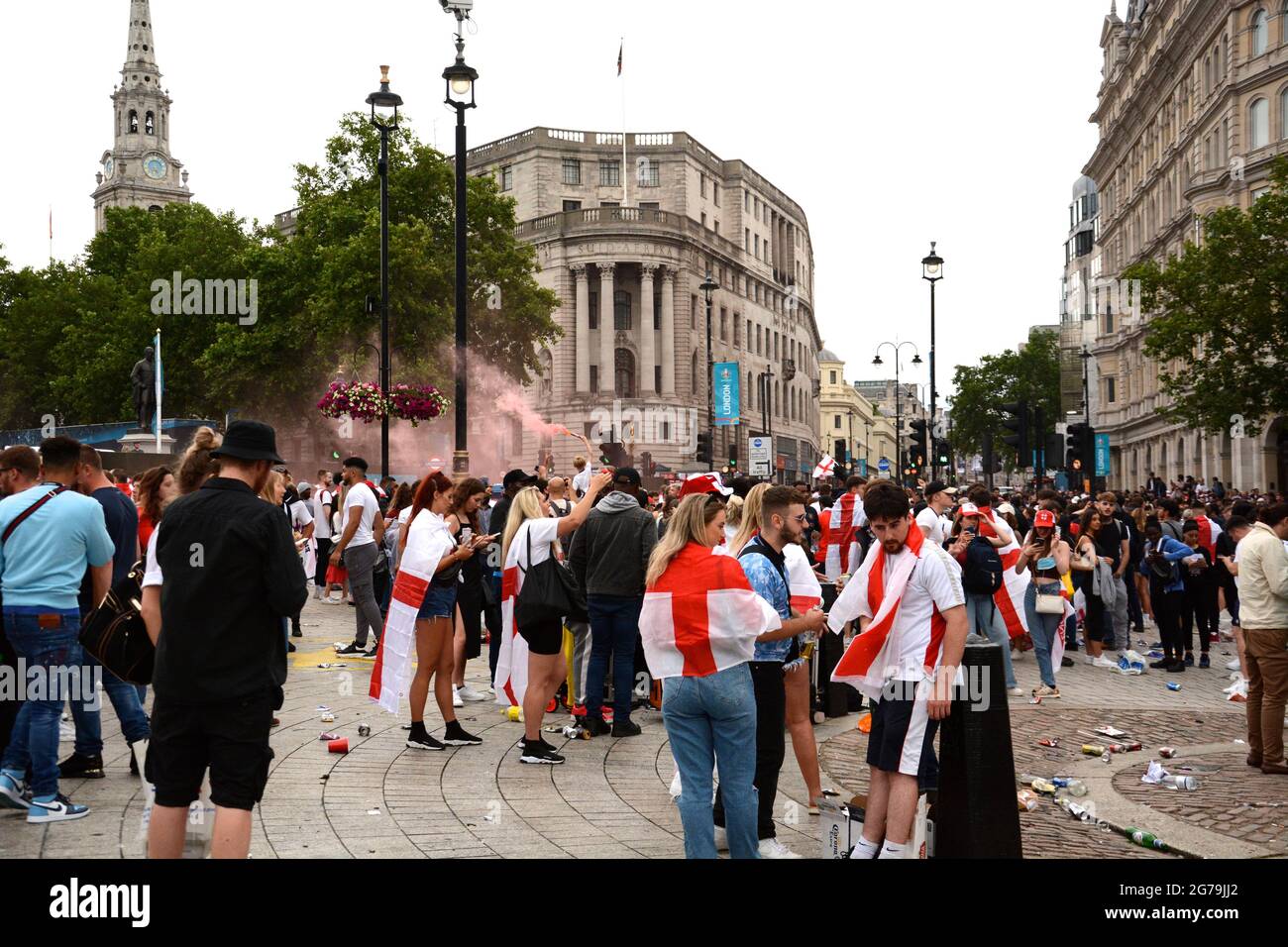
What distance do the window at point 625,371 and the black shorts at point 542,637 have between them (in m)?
65.6

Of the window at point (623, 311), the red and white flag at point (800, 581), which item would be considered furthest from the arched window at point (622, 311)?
the red and white flag at point (800, 581)

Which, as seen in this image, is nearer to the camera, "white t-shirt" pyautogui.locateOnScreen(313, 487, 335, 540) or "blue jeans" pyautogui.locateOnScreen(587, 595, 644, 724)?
"blue jeans" pyautogui.locateOnScreen(587, 595, 644, 724)

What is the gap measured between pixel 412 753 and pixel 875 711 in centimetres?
389

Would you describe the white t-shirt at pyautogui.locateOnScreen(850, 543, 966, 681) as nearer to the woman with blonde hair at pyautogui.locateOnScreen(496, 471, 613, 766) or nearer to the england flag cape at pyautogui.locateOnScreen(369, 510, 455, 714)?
the woman with blonde hair at pyautogui.locateOnScreen(496, 471, 613, 766)

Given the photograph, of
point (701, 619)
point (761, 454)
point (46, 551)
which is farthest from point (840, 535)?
point (761, 454)

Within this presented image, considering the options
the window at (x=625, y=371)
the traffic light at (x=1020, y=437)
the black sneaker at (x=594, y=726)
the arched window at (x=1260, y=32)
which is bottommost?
the black sneaker at (x=594, y=726)

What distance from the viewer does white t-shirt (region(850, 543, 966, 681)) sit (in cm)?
576

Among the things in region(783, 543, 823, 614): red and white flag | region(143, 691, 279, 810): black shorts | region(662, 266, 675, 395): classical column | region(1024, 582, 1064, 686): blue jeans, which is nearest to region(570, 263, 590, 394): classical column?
region(662, 266, 675, 395): classical column

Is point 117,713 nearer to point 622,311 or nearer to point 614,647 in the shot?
point 614,647

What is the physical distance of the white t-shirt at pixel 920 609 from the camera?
5.76m

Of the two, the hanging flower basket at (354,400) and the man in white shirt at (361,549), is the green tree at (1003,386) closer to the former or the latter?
the hanging flower basket at (354,400)

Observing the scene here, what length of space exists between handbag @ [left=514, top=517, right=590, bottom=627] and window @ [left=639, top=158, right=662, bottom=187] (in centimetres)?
7386

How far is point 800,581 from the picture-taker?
7023 mm
